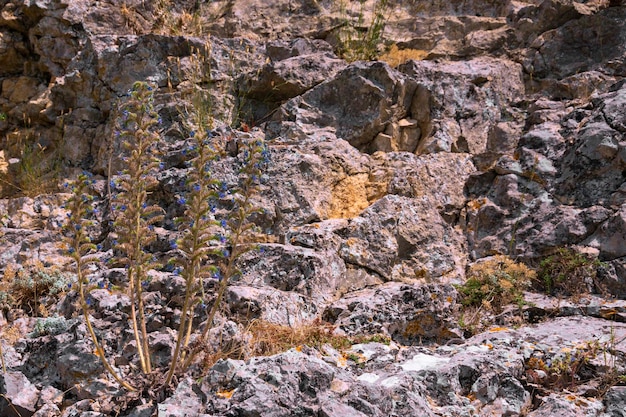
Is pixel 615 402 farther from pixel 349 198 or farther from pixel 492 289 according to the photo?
pixel 349 198

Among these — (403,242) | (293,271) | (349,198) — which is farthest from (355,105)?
(293,271)

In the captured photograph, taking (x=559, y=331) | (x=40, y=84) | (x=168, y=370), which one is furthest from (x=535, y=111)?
(x=40, y=84)

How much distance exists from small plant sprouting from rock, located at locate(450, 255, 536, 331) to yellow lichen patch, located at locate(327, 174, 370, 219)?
142cm

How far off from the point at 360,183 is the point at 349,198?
10.3 inches

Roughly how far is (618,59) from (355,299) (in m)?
5.44

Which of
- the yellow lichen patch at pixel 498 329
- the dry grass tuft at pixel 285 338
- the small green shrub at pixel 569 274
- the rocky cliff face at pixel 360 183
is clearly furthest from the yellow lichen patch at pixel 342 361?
the small green shrub at pixel 569 274

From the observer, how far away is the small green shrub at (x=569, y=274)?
5.18 m

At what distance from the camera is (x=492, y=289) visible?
515cm

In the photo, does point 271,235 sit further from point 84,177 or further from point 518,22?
point 518,22

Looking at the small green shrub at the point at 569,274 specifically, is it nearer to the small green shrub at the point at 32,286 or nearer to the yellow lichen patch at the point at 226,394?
the yellow lichen patch at the point at 226,394

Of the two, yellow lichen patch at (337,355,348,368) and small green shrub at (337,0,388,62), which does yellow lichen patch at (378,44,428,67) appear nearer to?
small green shrub at (337,0,388,62)

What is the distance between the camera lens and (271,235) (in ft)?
18.7

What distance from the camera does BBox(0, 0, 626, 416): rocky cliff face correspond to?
3.65 meters

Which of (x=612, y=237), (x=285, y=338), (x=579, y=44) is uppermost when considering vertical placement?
(x=579, y=44)
